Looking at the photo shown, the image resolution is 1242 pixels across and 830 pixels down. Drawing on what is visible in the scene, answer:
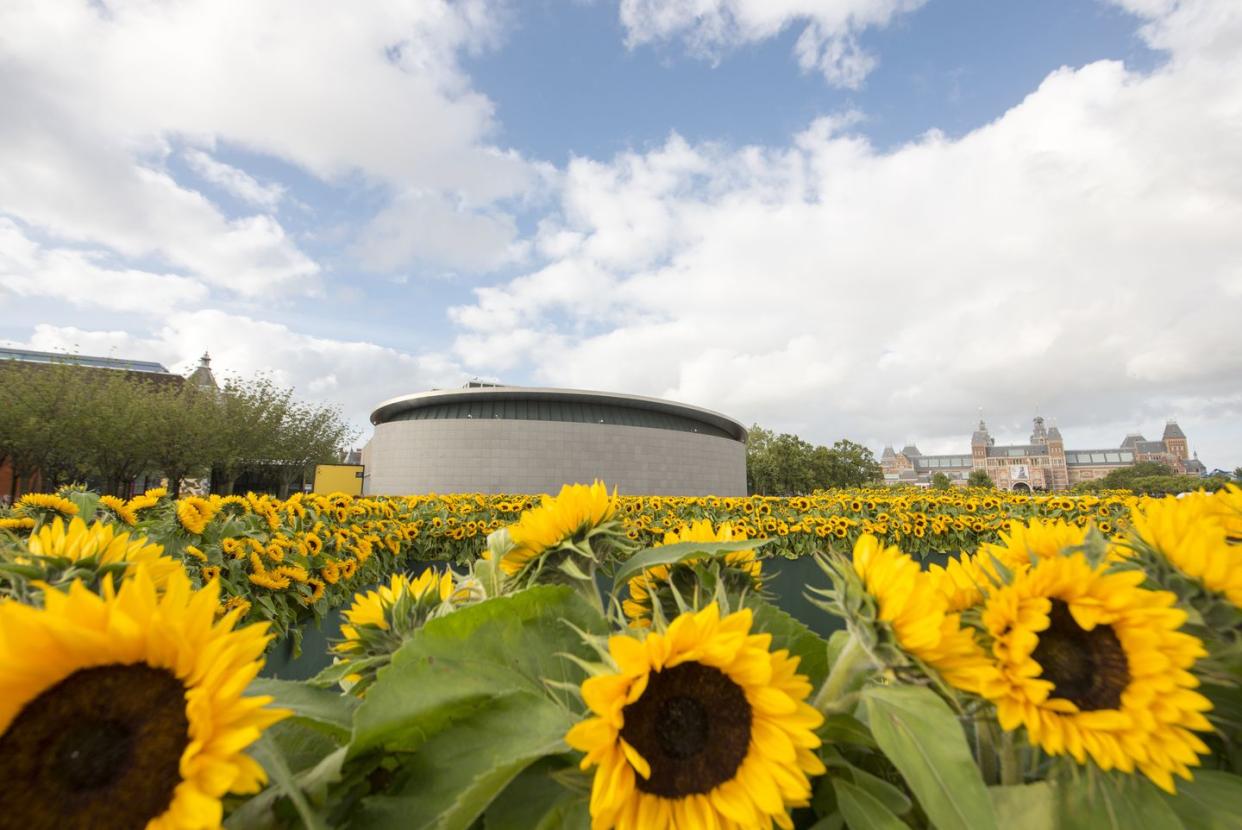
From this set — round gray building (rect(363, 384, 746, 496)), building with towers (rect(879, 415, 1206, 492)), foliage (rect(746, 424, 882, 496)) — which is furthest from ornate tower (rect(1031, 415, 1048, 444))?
round gray building (rect(363, 384, 746, 496))

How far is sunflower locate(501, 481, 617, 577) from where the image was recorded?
0.88 meters

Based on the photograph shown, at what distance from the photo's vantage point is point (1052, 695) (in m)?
0.54

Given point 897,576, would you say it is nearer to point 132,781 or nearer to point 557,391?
point 132,781

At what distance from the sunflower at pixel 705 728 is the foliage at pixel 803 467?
204ft

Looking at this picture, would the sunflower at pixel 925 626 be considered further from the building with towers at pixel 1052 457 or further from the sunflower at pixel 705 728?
the building with towers at pixel 1052 457

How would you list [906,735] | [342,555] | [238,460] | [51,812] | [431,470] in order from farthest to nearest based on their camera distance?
[238,460] → [431,470] → [342,555] → [906,735] → [51,812]

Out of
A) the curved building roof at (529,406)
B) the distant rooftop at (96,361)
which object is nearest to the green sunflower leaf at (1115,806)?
the curved building roof at (529,406)

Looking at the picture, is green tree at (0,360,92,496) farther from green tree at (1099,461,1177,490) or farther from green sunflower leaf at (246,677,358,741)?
green tree at (1099,461,1177,490)

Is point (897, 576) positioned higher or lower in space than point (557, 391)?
lower

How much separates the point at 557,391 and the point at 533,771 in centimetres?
3696

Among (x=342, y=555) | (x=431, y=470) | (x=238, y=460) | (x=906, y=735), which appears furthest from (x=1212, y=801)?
(x=238, y=460)

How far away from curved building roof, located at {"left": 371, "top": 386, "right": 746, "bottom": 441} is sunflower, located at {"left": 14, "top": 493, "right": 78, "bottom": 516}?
33.4m

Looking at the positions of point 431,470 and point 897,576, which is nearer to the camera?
point 897,576

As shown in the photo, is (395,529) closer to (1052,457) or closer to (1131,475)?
(1131,475)
